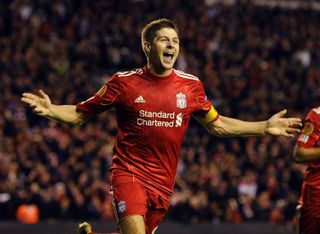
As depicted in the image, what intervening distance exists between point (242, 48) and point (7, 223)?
1187cm

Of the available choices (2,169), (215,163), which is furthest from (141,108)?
(215,163)

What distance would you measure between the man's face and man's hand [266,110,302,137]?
100cm

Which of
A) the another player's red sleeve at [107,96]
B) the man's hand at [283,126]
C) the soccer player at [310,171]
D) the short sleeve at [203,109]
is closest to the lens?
the man's hand at [283,126]

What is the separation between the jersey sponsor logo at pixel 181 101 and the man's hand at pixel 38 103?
3.61ft

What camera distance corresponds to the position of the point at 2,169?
52.2 feet

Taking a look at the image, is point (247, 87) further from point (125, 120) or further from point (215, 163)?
point (125, 120)

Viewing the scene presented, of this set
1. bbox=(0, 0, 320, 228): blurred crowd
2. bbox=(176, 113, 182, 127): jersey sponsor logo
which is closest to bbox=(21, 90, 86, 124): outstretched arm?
bbox=(176, 113, 182, 127): jersey sponsor logo

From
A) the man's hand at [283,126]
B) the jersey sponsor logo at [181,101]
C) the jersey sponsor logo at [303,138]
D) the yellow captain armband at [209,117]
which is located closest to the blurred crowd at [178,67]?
the jersey sponsor logo at [303,138]

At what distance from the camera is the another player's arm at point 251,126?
724 centimetres

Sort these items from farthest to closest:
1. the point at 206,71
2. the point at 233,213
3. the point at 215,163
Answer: the point at 206,71 → the point at 215,163 → the point at 233,213

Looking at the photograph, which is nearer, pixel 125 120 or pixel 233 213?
pixel 125 120

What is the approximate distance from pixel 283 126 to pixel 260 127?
0.86ft

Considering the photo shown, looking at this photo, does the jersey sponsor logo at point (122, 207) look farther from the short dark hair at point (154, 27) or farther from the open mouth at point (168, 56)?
the short dark hair at point (154, 27)

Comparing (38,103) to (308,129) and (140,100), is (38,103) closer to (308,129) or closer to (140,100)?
(140,100)
